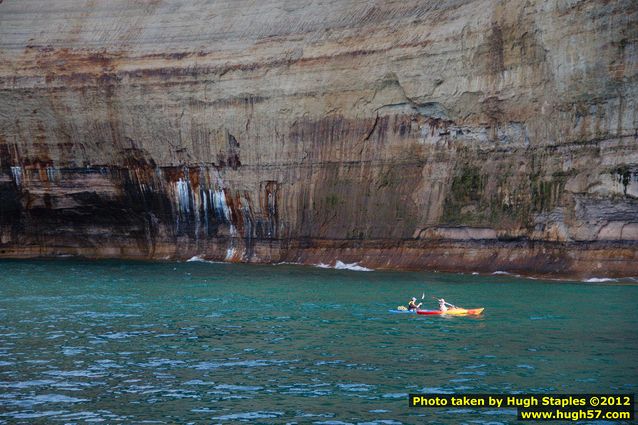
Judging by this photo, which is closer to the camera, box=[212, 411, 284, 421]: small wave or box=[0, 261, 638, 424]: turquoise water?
box=[212, 411, 284, 421]: small wave

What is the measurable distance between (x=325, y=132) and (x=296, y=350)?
28.4 metres

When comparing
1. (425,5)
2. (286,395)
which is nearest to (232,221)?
(425,5)

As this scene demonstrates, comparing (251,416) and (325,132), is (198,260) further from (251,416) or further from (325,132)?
(251,416)

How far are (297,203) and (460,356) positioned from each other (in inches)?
1168

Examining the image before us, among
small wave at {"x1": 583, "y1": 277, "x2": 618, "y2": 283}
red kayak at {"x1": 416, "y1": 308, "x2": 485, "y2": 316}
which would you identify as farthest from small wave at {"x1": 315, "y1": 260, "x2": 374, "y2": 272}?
red kayak at {"x1": 416, "y1": 308, "x2": 485, "y2": 316}

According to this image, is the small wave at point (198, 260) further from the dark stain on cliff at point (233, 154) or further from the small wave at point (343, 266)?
the small wave at point (343, 266)

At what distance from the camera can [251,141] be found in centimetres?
5038

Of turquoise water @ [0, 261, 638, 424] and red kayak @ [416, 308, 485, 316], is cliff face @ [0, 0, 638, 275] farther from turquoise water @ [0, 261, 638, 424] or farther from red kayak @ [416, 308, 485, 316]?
red kayak @ [416, 308, 485, 316]

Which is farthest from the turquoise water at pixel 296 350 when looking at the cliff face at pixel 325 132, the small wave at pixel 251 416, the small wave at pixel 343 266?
the small wave at pixel 343 266

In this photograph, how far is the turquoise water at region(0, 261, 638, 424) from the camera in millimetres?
15005

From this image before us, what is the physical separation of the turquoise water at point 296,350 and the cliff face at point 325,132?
255 inches

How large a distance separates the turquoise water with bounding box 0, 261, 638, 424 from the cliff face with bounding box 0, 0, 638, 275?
648 centimetres

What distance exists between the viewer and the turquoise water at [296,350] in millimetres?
15005

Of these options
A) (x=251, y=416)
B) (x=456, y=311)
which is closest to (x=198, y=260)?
(x=456, y=311)
